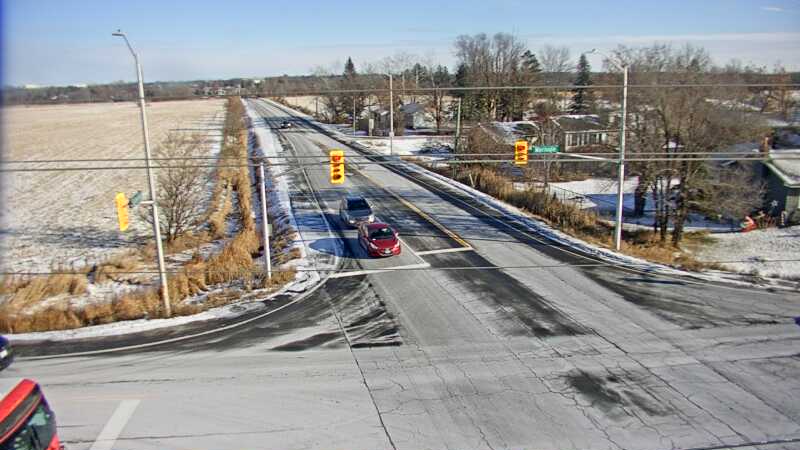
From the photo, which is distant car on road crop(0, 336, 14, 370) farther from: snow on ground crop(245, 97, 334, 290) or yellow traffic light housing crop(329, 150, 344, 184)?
yellow traffic light housing crop(329, 150, 344, 184)

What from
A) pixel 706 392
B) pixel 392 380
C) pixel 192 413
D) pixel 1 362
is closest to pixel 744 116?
pixel 706 392

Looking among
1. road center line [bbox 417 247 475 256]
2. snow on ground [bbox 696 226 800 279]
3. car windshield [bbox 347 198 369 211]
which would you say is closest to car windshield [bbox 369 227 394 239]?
road center line [bbox 417 247 475 256]

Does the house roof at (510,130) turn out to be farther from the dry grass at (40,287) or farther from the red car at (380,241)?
the dry grass at (40,287)

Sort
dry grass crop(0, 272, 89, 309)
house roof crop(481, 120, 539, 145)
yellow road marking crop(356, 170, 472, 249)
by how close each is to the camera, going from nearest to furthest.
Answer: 1. dry grass crop(0, 272, 89, 309)
2. yellow road marking crop(356, 170, 472, 249)
3. house roof crop(481, 120, 539, 145)

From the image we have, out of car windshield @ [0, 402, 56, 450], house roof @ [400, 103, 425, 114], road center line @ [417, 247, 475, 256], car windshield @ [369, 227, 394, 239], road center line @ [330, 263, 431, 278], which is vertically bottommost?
road center line @ [330, 263, 431, 278]

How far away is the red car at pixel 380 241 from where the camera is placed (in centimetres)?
2147

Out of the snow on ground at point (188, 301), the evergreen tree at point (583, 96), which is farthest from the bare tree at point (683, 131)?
the evergreen tree at point (583, 96)

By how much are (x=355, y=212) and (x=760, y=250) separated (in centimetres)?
1936

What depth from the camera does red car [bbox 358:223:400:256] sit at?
70.4 feet

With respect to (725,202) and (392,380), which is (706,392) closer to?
(392,380)

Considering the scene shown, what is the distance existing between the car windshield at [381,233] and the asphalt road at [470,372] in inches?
94.5

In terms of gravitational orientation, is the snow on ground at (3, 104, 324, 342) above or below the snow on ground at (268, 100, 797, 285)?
below

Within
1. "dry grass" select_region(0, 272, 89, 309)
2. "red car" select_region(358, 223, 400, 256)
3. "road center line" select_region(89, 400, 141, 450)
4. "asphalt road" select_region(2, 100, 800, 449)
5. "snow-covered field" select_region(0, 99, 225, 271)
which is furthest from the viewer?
"snow-covered field" select_region(0, 99, 225, 271)

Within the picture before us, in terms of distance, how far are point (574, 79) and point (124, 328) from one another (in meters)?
99.1
